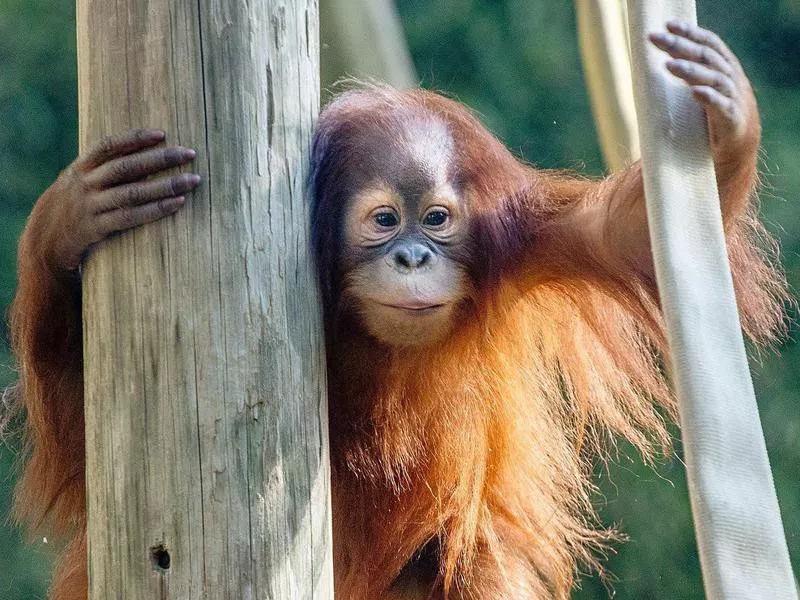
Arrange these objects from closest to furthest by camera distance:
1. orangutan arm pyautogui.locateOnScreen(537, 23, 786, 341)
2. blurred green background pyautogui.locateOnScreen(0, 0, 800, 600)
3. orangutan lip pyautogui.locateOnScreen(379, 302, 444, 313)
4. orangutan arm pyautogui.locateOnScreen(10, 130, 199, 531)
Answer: orangutan arm pyautogui.locateOnScreen(537, 23, 786, 341) < orangutan arm pyautogui.locateOnScreen(10, 130, 199, 531) < orangutan lip pyautogui.locateOnScreen(379, 302, 444, 313) < blurred green background pyautogui.locateOnScreen(0, 0, 800, 600)

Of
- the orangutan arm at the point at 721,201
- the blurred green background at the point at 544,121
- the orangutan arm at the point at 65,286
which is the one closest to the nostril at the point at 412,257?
the orangutan arm at the point at 721,201

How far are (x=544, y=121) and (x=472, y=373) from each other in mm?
3596

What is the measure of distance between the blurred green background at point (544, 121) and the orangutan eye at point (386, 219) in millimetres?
3328

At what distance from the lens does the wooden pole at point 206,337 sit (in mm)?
2303

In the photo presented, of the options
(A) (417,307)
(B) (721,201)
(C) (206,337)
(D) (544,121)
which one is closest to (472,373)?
(A) (417,307)

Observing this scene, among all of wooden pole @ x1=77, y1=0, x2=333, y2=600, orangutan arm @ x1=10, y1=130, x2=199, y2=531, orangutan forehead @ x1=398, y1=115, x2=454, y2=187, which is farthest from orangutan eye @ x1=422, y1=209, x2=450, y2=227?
orangutan arm @ x1=10, y1=130, x2=199, y2=531

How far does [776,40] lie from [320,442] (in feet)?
15.8

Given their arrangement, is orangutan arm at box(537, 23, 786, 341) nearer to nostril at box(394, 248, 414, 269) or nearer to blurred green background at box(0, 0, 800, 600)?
nostril at box(394, 248, 414, 269)

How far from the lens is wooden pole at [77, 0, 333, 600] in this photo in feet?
7.55

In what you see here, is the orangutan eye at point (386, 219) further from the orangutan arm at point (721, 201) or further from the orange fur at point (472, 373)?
the orangutan arm at point (721, 201)

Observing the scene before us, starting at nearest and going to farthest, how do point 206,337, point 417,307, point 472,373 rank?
1. point 206,337
2. point 417,307
3. point 472,373

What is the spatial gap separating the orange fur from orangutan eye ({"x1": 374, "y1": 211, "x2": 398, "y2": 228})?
99mm

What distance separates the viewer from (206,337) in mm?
2318

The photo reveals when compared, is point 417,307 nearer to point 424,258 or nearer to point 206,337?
point 424,258
